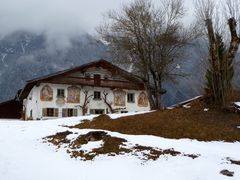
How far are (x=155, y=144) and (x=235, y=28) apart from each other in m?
11.0

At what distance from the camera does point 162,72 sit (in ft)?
125

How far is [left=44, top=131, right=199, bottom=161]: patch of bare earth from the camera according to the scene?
14.8 meters

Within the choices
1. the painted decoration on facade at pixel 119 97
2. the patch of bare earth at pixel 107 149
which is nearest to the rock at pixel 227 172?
the patch of bare earth at pixel 107 149

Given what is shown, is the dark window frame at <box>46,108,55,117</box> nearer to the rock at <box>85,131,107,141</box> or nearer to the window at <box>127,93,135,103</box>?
the window at <box>127,93,135,103</box>

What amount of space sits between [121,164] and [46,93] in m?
36.1

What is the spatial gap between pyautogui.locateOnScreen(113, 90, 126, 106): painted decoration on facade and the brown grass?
90.7ft

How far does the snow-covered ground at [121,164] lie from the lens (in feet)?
41.8

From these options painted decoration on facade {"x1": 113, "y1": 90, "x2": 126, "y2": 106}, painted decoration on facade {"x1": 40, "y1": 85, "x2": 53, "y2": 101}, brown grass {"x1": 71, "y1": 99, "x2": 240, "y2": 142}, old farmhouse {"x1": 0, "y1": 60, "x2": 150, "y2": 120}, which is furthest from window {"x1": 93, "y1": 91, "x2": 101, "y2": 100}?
brown grass {"x1": 71, "y1": 99, "x2": 240, "y2": 142}

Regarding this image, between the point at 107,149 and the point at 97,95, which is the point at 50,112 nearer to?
the point at 97,95

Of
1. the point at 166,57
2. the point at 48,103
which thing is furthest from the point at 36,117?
the point at 166,57

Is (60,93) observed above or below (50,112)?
above

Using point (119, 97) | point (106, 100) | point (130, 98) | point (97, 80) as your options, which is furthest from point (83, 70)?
point (130, 98)

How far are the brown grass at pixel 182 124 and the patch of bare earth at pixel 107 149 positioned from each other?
272 centimetres

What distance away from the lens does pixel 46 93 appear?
1923 inches
